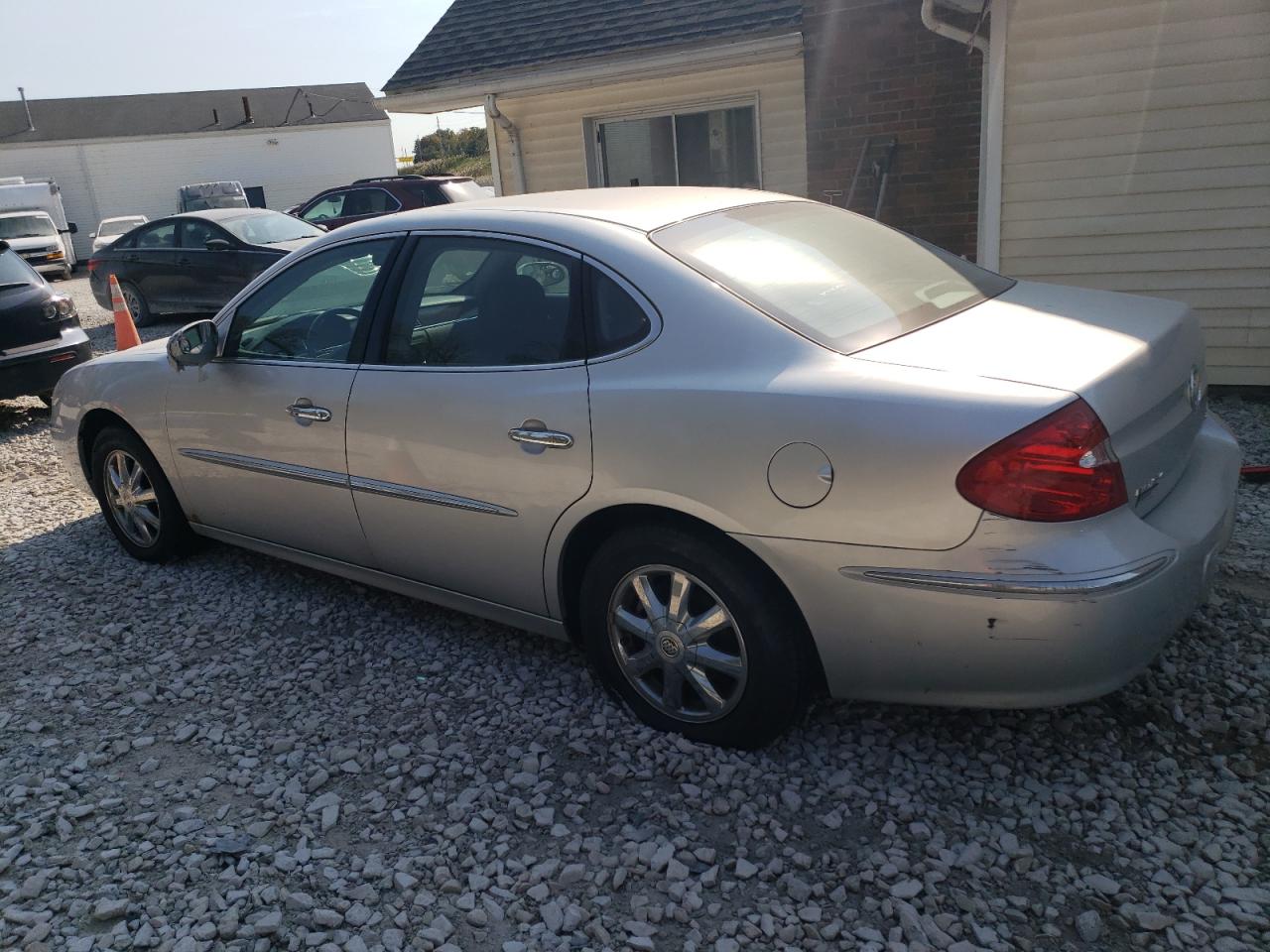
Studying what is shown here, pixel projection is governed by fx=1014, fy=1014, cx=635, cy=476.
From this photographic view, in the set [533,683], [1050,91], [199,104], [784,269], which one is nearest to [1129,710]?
[784,269]

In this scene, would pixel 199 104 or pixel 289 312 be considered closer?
pixel 289 312

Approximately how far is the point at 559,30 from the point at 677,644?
385 inches

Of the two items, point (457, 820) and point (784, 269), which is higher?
point (784, 269)

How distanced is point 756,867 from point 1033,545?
3.56 ft

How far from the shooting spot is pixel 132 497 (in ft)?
16.2

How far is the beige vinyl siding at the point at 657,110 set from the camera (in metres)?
10.4

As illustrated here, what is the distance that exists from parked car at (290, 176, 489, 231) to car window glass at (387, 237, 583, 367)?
10852 mm

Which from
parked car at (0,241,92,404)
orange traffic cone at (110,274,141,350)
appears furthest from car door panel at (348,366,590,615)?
orange traffic cone at (110,274,141,350)

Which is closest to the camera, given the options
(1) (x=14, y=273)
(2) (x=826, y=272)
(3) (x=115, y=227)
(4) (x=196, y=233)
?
(2) (x=826, y=272)

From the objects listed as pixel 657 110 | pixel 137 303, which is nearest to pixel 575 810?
pixel 657 110

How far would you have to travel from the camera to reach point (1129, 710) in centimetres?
317

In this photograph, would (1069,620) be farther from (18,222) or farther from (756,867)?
(18,222)

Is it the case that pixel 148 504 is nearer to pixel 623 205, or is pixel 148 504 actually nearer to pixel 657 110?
pixel 623 205

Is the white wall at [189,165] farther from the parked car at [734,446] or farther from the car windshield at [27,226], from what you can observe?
the parked car at [734,446]
